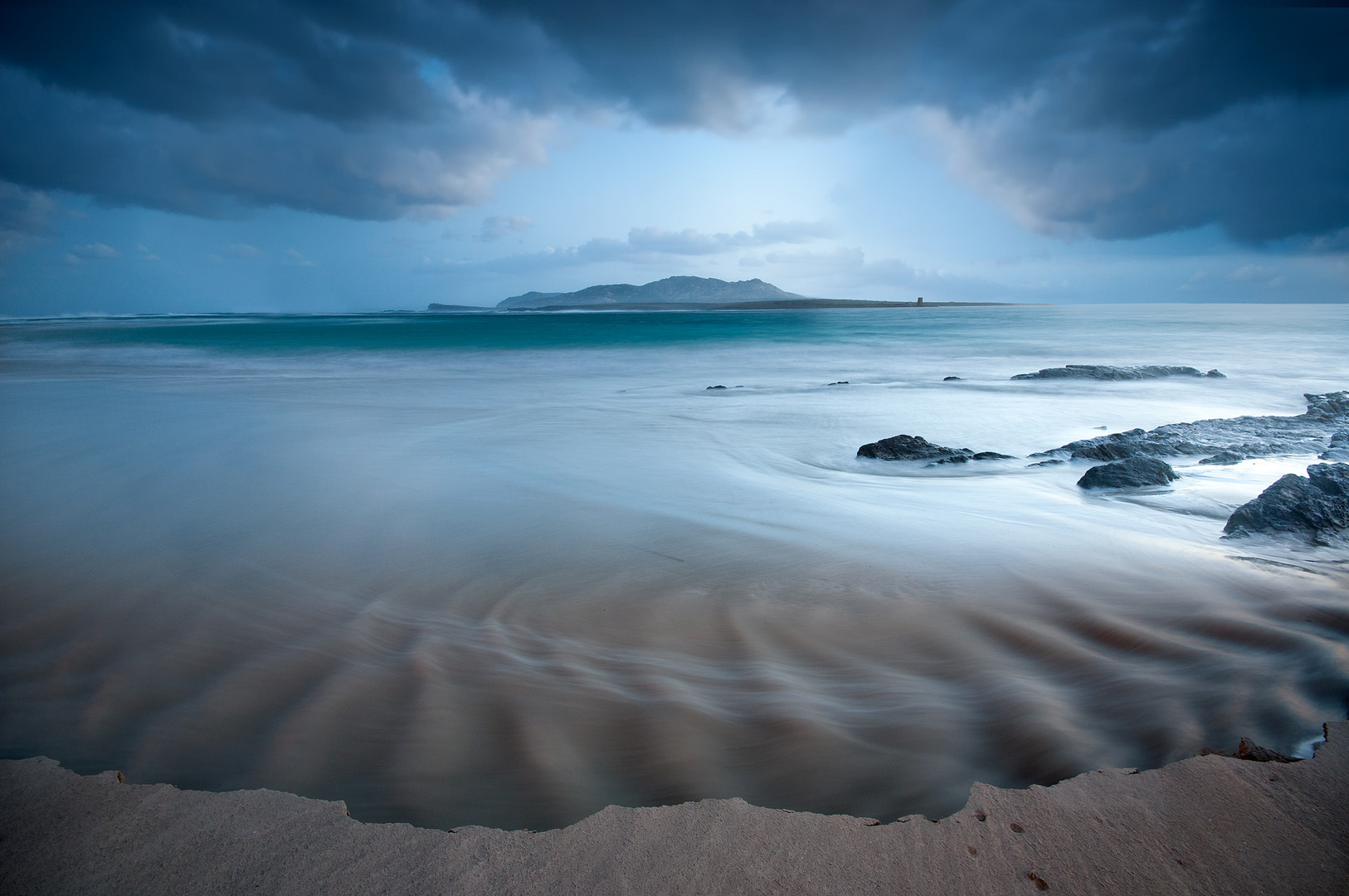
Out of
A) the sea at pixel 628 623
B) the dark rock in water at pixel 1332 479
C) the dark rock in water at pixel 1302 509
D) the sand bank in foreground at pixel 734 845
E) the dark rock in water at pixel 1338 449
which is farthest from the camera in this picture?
the dark rock in water at pixel 1338 449

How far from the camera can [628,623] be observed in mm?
2592

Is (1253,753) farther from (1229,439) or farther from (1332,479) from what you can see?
(1229,439)

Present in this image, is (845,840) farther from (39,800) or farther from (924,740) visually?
(39,800)

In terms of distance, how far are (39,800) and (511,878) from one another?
1.27 meters

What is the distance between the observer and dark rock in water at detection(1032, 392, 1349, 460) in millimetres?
5477

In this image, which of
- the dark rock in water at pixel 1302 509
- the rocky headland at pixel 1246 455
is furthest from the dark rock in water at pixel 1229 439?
the dark rock in water at pixel 1302 509

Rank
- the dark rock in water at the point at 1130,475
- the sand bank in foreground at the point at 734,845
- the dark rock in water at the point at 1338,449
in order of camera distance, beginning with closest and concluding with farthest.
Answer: the sand bank in foreground at the point at 734,845 < the dark rock in water at the point at 1130,475 < the dark rock in water at the point at 1338,449

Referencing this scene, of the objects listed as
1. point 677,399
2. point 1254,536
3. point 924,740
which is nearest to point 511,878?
point 924,740

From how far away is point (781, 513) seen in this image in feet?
13.7

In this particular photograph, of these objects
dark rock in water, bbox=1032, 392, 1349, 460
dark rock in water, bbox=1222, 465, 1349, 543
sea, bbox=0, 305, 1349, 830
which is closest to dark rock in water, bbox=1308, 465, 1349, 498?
dark rock in water, bbox=1222, 465, 1349, 543

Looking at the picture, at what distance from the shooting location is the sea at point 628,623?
1663 millimetres

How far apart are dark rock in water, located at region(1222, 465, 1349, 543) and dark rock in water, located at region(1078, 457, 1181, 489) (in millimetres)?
937

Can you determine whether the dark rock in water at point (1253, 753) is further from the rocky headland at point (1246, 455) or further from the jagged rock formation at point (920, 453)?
the jagged rock formation at point (920, 453)

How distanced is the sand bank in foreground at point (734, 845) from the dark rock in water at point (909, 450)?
167 inches
